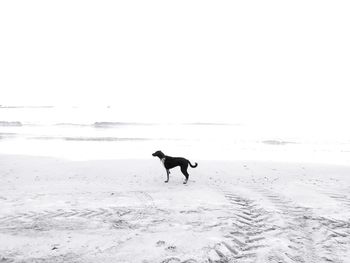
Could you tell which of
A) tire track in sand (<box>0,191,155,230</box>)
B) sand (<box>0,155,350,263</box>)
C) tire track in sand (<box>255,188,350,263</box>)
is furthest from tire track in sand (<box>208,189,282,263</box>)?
tire track in sand (<box>0,191,155,230</box>)

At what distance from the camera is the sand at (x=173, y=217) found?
16.0 ft

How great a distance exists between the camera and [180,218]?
6406 mm

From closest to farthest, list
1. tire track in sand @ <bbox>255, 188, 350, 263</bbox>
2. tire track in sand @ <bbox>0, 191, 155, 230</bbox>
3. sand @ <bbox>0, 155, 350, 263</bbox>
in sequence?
tire track in sand @ <bbox>255, 188, 350, 263</bbox>, sand @ <bbox>0, 155, 350, 263</bbox>, tire track in sand @ <bbox>0, 191, 155, 230</bbox>

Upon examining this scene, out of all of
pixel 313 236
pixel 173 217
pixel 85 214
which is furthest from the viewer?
pixel 85 214

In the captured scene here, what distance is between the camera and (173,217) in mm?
6469

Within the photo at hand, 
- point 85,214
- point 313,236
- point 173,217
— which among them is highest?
point 313,236

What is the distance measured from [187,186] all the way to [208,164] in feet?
12.4

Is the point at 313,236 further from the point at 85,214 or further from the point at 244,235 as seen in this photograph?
the point at 85,214

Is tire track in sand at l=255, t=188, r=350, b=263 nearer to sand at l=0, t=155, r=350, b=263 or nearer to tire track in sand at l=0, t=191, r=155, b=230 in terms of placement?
sand at l=0, t=155, r=350, b=263

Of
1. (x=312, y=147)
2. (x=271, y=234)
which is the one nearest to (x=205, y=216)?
(x=271, y=234)

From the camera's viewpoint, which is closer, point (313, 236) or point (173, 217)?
point (313, 236)

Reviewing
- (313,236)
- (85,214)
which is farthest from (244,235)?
(85,214)

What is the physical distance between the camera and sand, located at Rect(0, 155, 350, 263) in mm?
4879

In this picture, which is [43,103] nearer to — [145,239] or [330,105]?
[330,105]
